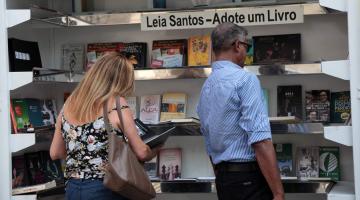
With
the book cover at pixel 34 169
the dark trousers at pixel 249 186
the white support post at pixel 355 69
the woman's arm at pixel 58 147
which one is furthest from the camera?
the book cover at pixel 34 169

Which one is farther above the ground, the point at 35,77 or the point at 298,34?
the point at 298,34

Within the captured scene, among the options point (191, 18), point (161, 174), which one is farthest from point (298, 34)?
point (161, 174)

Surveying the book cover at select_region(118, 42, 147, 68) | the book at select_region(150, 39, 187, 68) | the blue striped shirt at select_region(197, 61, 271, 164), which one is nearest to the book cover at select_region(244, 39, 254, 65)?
the book at select_region(150, 39, 187, 68)

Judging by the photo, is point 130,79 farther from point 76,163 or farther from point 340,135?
point 340,135

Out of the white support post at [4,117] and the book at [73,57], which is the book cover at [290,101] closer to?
the book at [73,57]

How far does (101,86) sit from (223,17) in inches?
63.3

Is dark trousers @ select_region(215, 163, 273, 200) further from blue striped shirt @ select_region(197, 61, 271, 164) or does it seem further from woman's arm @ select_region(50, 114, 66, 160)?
woman's arm @ select_region(50, 114, 66, 160)

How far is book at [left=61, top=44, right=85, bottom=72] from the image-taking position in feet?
16.4

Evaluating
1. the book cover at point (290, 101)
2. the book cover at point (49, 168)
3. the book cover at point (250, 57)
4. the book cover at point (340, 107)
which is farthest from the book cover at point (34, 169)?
the book cover at point (340, 107)

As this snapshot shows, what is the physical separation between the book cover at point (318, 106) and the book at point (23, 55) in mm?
2018

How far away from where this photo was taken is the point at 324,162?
4.57 metres

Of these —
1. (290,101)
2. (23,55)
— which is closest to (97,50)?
(23,55)

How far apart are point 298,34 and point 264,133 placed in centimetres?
183

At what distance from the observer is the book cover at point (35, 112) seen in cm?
452
